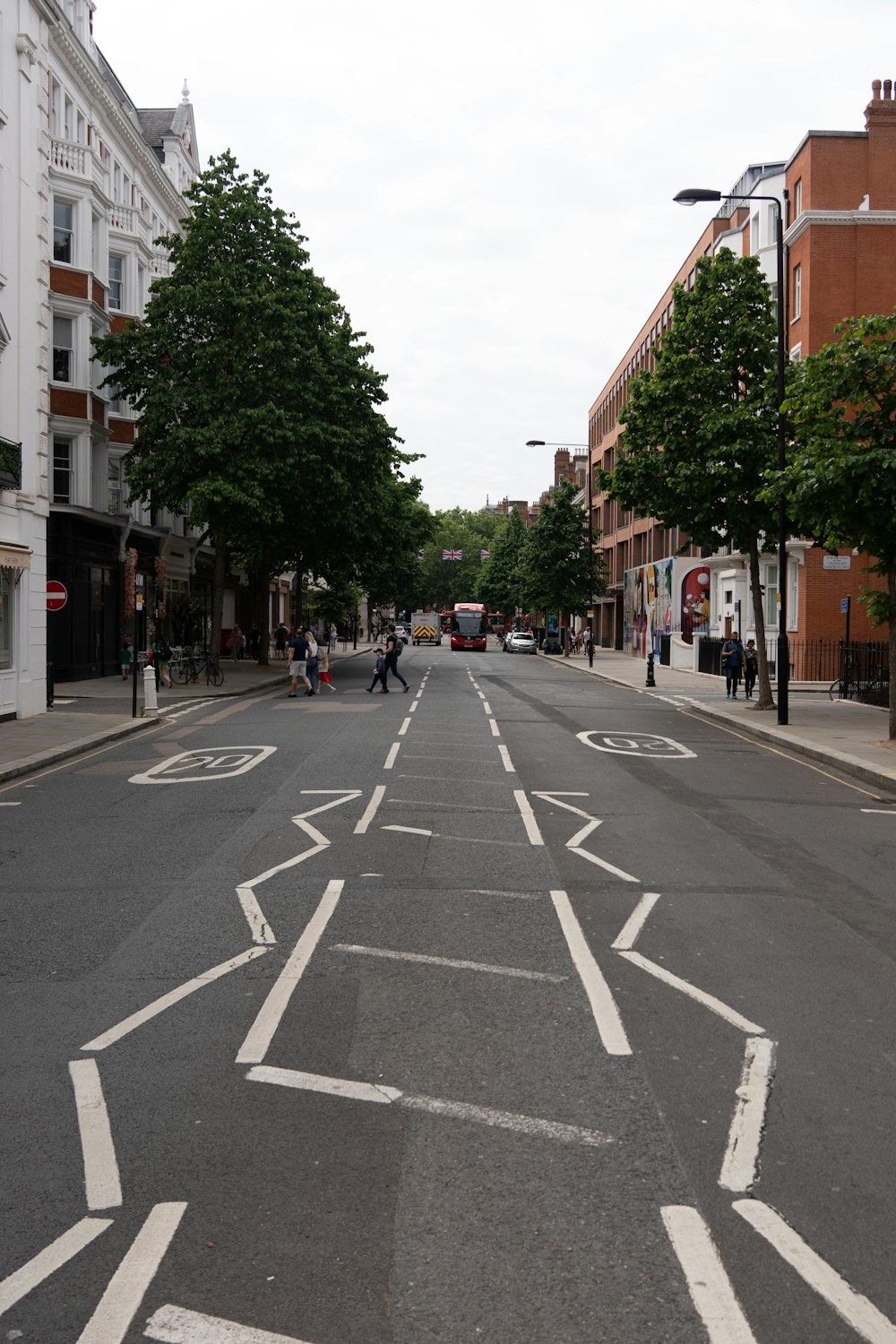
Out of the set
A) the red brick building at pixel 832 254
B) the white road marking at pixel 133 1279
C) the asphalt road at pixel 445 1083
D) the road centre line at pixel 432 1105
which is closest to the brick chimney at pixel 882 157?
the red brick building at pixel 832 254

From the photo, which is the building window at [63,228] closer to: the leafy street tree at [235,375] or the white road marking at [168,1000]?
the leafy street tree at [235,375]

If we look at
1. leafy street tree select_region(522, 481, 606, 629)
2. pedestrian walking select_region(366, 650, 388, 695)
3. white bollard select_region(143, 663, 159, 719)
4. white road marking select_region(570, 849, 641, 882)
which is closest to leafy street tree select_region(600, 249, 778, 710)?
pedestrian walking select_region(366, 650, 388, 695)

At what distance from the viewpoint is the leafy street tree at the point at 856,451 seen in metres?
18.0

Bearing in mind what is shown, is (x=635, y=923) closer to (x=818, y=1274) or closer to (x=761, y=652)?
(x=818, y=1274)

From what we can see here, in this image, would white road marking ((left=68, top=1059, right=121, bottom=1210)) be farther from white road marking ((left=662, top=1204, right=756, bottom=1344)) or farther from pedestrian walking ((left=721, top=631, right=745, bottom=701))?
pedestrian walking ((left=721, top=631, right=745, bottom=701))

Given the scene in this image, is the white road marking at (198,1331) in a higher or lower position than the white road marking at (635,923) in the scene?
lower

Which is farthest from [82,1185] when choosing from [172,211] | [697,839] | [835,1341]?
[172,211]

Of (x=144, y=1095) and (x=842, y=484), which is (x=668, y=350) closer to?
(x=842, y=484)

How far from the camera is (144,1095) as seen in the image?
15.7ft

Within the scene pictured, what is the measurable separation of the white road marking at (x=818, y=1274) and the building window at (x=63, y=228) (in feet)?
111

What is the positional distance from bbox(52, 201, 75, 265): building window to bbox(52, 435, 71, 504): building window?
5221 millimetres

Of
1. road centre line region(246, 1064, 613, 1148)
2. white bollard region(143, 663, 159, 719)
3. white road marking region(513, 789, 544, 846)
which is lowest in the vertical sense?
road centre line region(246, 1064, 613, 1148)

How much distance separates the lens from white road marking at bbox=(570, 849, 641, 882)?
9117 millimetres

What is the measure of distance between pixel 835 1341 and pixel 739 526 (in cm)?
2465
